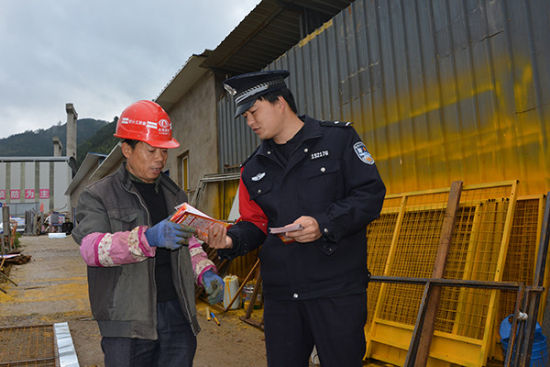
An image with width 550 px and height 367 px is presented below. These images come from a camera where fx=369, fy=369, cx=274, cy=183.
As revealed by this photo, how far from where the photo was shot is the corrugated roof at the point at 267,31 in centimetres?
759

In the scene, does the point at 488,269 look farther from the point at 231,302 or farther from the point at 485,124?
the point at 231,302

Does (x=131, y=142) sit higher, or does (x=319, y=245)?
(x=131, y=142)

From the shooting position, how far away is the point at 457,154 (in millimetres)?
4375

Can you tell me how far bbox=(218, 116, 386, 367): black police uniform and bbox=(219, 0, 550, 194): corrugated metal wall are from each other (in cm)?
270

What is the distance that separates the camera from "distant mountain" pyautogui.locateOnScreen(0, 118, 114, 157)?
9956cm

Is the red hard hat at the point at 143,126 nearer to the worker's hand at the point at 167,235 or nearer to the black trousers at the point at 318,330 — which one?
the worker's hand at the point at 167,235

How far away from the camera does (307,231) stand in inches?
72.1

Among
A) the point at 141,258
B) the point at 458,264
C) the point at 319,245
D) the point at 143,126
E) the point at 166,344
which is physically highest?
the point at 143,126

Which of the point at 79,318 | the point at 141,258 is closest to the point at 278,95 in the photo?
the point at 141,258

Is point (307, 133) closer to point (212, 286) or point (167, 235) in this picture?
point (167, 235)

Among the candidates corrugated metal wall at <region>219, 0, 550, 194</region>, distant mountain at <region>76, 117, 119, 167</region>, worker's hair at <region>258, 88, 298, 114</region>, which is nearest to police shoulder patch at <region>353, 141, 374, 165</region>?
worker's hair at <region>258, 88, 298, 114</region>

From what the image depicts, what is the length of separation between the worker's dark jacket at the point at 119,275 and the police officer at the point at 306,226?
434 millimetres

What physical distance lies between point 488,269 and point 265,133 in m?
2.91

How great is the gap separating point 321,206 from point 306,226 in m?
0.21
